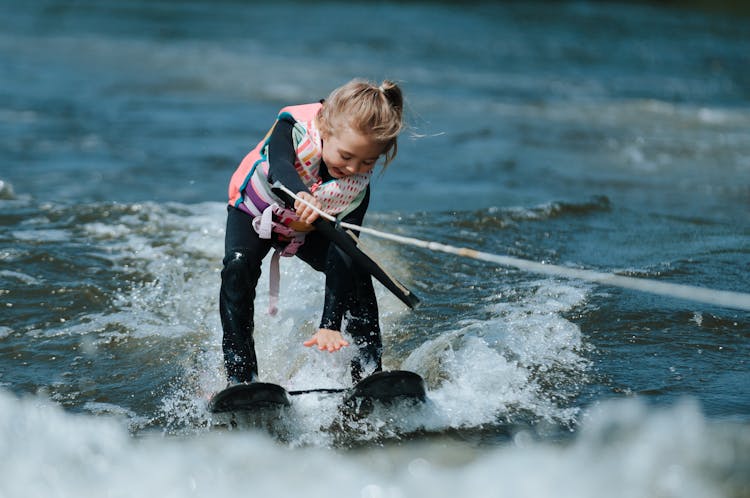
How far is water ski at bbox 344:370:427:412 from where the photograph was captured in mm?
3822

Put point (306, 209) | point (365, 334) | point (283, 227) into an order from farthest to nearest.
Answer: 1. point (365, 334)
2. point (283, 227)
3. point (306, 209)

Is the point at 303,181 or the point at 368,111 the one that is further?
the point at 303,181

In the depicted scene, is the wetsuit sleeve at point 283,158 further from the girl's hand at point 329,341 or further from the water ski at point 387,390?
the water ski at point 387,390

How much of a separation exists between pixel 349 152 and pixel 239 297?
2.75ft

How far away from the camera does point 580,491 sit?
3.26 meters

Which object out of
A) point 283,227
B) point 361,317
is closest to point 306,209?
point 283,227

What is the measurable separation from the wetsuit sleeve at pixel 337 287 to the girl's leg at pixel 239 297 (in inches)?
13.9

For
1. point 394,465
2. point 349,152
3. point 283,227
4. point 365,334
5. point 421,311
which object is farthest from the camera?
point 421,311

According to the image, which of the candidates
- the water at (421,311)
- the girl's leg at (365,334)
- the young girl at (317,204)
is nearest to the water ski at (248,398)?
the water at (421,311)

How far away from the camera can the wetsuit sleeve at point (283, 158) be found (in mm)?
3853

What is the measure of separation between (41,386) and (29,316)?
1078 millimetres

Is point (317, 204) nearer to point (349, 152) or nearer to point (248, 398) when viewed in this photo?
point (349, 152)

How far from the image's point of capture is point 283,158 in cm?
396

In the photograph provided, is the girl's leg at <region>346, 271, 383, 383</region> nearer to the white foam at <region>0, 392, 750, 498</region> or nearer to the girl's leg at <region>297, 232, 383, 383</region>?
the girl's leg at <region>297, 232, 383, 383</region>
